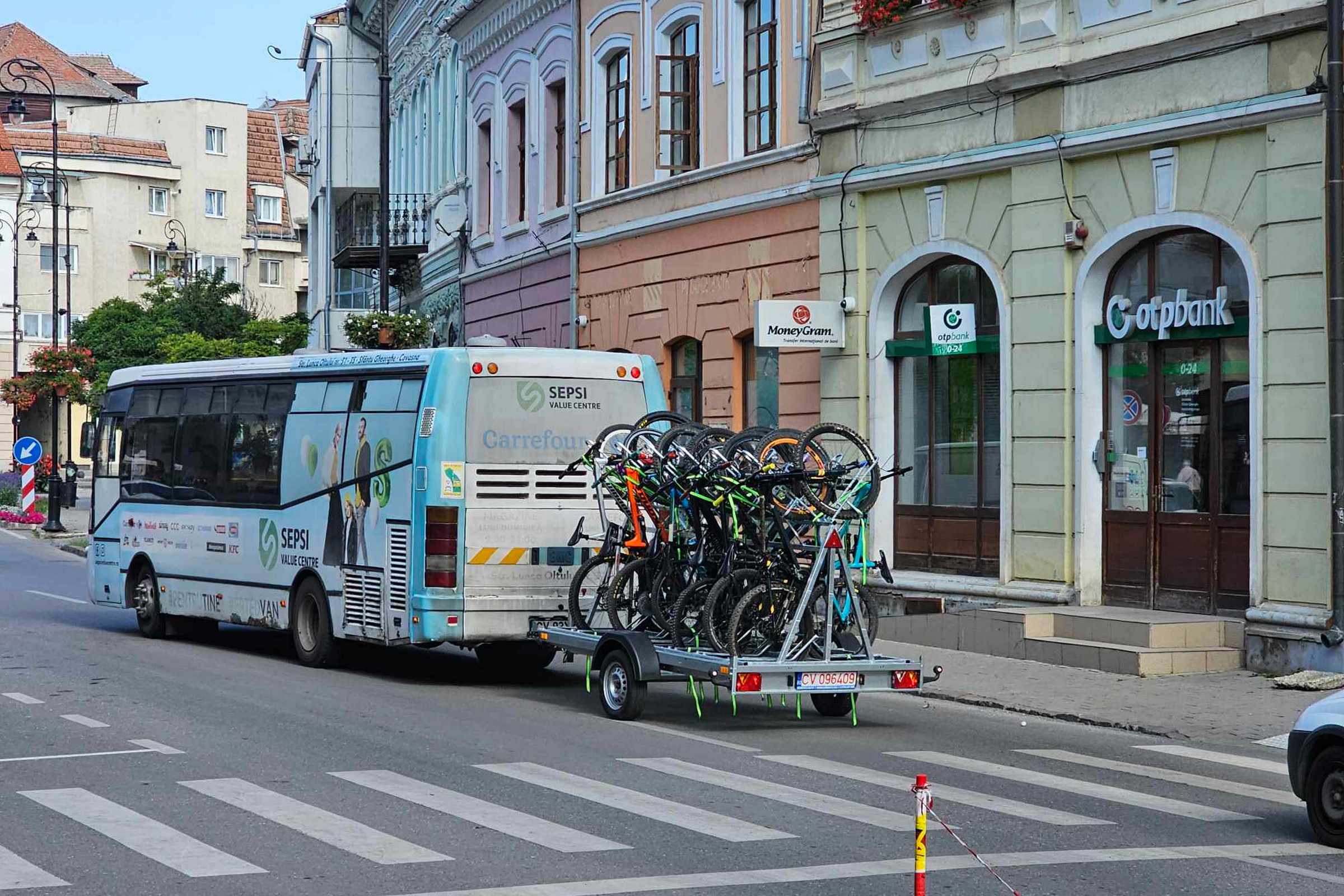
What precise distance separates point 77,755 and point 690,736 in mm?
3897

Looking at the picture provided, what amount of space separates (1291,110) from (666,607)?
6.84 m

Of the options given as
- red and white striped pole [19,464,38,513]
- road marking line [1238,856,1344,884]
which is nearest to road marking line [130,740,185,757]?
road marking line [1238,856,1344,884]

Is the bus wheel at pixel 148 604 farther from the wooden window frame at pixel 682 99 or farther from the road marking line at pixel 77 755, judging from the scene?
the wooden window frame at pixel 682 99

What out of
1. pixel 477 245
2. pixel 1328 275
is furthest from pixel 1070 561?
pixel 477 245

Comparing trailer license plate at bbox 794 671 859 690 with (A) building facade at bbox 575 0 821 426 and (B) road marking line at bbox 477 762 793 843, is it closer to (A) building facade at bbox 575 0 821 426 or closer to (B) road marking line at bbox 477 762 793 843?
(B) road marking line at bbox 477 762 793 843

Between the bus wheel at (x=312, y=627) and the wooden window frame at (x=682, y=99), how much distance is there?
9.86 meters

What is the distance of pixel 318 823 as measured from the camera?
9023mm

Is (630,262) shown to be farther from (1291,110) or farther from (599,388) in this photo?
(1291,110)

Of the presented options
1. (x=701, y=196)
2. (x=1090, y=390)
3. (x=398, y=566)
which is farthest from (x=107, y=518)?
(x=1090, y=390)

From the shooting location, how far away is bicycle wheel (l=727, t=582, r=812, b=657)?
1276cm

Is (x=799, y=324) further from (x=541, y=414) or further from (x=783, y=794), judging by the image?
(x=783, y=794)

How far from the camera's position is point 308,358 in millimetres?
17594

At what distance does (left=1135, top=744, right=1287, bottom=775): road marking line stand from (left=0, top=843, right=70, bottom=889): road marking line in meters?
7.25

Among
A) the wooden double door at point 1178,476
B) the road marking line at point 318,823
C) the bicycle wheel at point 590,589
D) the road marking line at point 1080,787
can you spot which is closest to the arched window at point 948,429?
the wooden double door at point 1178,476
